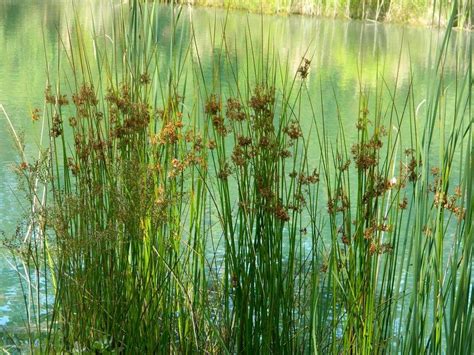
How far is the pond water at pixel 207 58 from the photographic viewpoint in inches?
186

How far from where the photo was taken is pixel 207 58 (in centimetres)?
1243

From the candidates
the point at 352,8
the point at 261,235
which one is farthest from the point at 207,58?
the point at 261,235

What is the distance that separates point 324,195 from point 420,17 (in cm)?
1377

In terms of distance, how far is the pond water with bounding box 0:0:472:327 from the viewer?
4734mm

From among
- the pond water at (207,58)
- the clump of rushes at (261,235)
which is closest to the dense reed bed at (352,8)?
the pond water at (207,58)

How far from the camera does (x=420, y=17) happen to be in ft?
61.4

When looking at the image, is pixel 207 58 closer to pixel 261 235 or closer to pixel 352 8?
pixel 352 8

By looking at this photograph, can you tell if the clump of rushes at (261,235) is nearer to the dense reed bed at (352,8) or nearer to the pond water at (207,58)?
the pond water at (207,58)

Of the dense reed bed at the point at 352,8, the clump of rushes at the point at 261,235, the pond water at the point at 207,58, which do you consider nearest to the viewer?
the clump of rushes at the point at 261,235

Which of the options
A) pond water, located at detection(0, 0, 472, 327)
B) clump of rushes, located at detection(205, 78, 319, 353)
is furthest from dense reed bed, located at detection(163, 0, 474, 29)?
clump of rushes, located at detection(205, 78, 319, 353)

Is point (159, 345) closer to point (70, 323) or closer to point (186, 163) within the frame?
point (70, 323)

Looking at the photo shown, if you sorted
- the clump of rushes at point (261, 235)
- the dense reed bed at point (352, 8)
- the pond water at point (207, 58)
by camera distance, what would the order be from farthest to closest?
the dense reed bed at point (352, 8)
the pond water at point (207, 58)
the clump of rushes at point (261, 235)

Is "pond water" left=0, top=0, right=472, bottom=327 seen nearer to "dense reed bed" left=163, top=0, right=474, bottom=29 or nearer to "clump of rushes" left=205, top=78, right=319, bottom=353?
"dense reed bed" left=163, top=0, right=474, bottom=29

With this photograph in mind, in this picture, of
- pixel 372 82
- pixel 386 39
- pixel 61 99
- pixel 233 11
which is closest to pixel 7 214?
pixel 61 99
